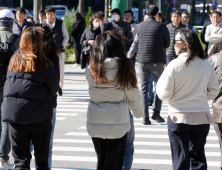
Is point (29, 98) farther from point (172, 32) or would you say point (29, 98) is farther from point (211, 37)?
point (211, 37)

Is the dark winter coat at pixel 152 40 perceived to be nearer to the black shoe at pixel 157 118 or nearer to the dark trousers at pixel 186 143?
the black shoe at pixel 157 118

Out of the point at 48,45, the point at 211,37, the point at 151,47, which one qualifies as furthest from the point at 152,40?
the point at 48,45

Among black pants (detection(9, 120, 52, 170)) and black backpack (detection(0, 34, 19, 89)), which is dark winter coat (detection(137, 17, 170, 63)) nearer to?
black backpack (detection(0, 34, 19, 89))

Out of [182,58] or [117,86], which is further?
[182,58]

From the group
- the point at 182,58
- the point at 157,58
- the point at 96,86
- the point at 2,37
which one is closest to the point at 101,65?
the point at 96,86

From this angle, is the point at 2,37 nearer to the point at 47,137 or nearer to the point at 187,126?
the point at 47,137

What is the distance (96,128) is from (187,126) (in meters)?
0.88

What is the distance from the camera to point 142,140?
695 centimetres

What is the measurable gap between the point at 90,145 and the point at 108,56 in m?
3.04

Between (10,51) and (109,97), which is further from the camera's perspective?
(10,51)

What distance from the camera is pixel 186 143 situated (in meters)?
4.14

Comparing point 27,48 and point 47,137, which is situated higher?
point 27,48

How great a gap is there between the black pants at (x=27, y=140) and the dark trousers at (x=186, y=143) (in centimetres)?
123

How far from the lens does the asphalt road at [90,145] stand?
568 cm
